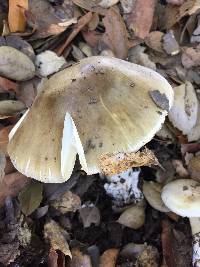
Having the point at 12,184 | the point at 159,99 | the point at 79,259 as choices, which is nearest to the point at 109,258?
the point at 79,259

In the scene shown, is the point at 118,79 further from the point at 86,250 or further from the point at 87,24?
the point at 86,250

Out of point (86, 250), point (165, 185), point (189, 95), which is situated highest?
point (189, 95)

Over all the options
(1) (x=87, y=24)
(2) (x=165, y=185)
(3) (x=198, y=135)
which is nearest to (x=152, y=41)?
(1) (x=87, y=24)

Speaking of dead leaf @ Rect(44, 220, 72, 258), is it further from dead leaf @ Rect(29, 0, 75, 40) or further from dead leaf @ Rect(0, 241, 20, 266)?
dead leaf @ Rect(29, 0, 75, 40)

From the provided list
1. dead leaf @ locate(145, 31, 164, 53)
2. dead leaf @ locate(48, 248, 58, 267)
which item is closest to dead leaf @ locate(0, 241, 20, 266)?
dead leaf @ locate(48, 248, 58, 267)

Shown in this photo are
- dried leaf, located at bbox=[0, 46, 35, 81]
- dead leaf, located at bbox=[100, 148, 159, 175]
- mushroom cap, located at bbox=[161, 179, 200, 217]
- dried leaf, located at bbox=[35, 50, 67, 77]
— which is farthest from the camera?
dried leaf, located at bbox=[35, 50, 67, 77]
